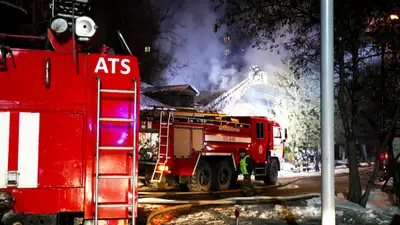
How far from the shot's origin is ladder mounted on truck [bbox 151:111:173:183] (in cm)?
1443

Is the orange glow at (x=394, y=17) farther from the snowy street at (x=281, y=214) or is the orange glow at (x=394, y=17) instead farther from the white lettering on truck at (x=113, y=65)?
the white lettering on truck at (x=113, y=65)

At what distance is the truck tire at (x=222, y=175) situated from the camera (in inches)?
650

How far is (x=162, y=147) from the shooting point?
47.9 feet

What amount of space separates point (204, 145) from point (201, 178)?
1.23 metres

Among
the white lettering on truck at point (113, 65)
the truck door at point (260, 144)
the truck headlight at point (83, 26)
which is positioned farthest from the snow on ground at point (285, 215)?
the truck door at point (260, 144)

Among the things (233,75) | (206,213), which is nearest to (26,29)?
(206,213)

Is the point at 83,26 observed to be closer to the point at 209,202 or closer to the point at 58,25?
the point at 58,25

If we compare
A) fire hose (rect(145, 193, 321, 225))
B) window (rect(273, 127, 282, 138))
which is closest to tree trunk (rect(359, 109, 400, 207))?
fire hose (rect(145, 193, 321, 225))

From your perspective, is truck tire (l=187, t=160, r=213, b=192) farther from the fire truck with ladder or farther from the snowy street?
the fire truck with ladder

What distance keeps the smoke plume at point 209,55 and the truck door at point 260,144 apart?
24.6m

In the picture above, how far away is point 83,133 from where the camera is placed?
4.53m

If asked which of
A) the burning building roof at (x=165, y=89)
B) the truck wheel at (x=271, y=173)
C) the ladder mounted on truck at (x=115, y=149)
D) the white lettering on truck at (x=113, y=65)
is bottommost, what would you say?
the truck wheel at (x=271, y=173)

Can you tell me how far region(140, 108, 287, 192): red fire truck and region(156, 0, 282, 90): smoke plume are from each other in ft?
81.8

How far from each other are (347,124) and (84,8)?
8.65m
